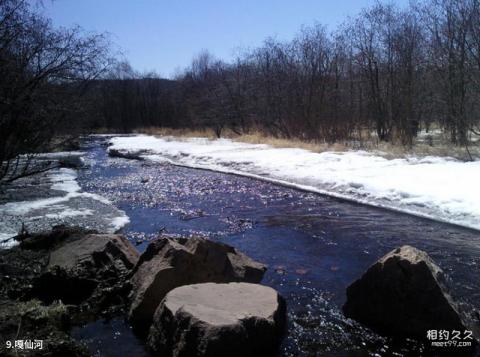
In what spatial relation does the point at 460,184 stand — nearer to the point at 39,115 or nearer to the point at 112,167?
the point at 39,115

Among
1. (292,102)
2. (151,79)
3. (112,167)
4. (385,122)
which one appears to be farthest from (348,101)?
(151,79)

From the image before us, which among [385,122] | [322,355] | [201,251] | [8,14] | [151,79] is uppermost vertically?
[151,79]

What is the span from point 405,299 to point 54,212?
817cm

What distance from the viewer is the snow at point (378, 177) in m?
9.35

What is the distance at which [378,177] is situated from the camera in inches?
484

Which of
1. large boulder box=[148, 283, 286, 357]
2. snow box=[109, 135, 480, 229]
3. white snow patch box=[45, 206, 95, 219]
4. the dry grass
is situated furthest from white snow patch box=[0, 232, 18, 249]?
the dry grass

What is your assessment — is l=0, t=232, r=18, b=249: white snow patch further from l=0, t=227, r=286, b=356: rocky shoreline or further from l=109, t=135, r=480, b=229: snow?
l=109, t=135, r=480, b=229: snow

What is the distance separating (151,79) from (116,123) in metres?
11.7

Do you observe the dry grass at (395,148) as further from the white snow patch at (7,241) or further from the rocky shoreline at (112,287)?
the white snow patch at (7,241)

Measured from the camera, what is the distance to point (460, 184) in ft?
33.8

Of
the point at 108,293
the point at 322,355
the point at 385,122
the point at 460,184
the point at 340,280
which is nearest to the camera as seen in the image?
the point at 322,355

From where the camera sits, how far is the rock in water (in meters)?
4.54

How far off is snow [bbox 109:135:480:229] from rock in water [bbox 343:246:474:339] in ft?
13.6

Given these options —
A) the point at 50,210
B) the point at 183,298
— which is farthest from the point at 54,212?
the point at 183,298
